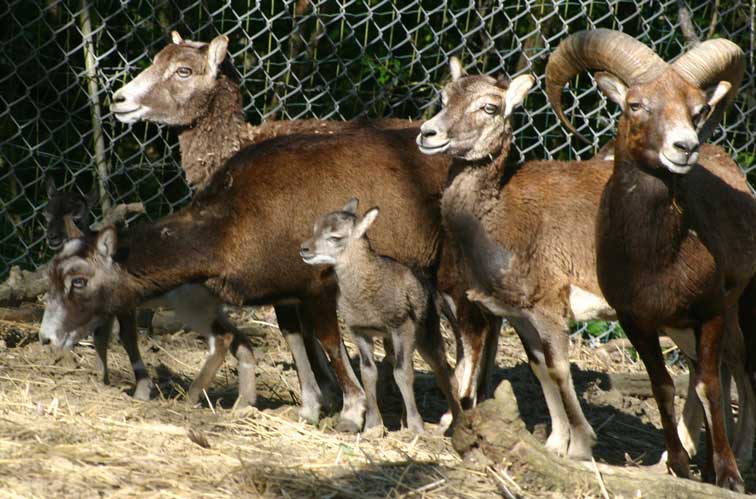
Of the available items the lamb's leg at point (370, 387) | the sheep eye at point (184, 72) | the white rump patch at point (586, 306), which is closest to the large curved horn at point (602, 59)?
the white rump patch at point (586, 306)

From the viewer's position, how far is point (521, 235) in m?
7.75

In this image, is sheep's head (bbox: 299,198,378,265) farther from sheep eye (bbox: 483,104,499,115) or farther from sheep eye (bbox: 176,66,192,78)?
sheep eye (bbox: 176,66,192,78)

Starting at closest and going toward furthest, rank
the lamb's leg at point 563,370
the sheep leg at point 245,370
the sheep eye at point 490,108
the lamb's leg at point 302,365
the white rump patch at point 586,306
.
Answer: the lamb's leg at point 563,370
the white rump patch at point 586,306
the sheep eye at point 490,108
the lamb's leg at point 302,365
the sheep leg at point 245,370

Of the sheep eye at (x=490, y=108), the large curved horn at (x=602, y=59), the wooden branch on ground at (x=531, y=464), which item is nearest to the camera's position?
the wooden branch on ground at (x=531, y=464)

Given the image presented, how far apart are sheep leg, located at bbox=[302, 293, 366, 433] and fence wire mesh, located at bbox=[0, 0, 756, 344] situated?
2460 millimetres

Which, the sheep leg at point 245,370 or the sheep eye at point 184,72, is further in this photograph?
the sheep eye at point 184,72

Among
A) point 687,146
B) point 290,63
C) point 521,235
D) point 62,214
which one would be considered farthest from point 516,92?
point 62,214

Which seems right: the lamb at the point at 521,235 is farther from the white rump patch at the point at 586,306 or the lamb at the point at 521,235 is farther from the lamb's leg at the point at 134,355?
the lamb's leg at the point at 134,355

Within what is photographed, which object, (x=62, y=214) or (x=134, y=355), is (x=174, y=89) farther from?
(x=134, y=355)

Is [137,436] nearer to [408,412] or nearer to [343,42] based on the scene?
[408,412]

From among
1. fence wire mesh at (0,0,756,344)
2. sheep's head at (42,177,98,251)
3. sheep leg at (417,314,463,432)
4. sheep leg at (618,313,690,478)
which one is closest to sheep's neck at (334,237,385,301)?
sheep leg at (417,314,463,432)

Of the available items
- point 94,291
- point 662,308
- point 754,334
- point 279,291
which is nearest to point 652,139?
point 662,308

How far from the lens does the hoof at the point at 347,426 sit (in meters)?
7.87

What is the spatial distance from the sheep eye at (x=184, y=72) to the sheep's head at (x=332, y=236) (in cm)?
189
